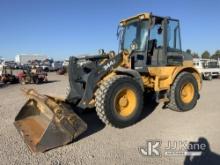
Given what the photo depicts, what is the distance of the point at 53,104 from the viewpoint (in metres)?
5.76

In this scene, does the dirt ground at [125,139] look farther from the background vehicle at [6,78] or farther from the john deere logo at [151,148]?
the background vehicle at [6,78]

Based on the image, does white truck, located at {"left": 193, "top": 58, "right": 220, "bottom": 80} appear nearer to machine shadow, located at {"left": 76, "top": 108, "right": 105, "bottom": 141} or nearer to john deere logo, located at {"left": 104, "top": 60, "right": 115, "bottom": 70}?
machine shadow, located at {"left": 76, "top": 108, "right": 105, "bottom": 141}

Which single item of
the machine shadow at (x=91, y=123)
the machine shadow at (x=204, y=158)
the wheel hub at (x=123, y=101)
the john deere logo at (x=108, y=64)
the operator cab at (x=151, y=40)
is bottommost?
the machine shadow at (x=204, y=158)

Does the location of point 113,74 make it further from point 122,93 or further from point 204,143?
point 204,143

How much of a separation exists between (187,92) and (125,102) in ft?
9.33

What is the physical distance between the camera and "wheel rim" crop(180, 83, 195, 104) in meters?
8.45

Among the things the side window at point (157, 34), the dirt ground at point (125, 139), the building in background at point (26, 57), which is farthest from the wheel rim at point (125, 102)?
the building in background at point (26, 57)

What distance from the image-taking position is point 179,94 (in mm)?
8078

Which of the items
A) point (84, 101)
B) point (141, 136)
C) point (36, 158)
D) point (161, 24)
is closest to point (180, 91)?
point (161, 24)

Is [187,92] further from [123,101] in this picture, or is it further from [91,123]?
[91,123]

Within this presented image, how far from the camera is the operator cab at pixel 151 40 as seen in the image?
7711 mm

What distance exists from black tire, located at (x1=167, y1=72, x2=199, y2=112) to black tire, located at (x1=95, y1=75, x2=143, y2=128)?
1.71 meters

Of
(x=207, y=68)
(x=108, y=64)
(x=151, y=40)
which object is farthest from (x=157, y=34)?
(x=207, y=68)

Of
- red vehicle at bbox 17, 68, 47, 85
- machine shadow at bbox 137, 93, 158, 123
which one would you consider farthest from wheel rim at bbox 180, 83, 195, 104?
red vehicle at bbox 17, 68, 47, 85
